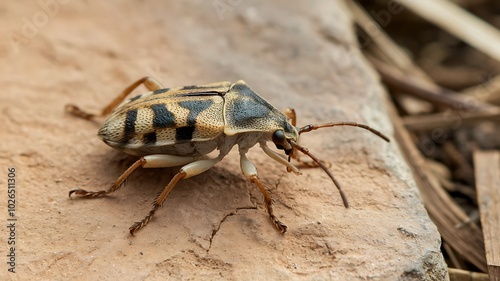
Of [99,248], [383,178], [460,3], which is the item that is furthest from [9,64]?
[460,3]

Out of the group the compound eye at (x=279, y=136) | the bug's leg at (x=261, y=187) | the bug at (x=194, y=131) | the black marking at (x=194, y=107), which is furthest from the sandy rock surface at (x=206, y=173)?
the black marking at (x=194, y=107)

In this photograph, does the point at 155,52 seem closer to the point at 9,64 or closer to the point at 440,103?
the point at 9,64

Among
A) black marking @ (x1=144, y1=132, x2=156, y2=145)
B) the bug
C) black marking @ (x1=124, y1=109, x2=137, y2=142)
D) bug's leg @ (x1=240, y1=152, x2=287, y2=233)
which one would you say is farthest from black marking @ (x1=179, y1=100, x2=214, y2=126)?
bug's leg @ (x1=240, y1=152, x2=287, y2=233)

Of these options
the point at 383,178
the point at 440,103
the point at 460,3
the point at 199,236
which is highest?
the point at 460,3

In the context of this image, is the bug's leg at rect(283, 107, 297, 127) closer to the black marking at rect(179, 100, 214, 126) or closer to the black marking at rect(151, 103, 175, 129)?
the black marking at rect(179, 100, 214, 126)

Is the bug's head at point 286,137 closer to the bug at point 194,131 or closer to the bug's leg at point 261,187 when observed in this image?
the bug at point 194,131

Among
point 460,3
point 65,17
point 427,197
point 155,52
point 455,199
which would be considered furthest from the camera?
point 460,3

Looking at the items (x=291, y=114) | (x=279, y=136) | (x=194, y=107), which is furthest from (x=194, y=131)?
(x=291, y=114)

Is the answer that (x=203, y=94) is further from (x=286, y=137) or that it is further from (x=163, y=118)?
(x=286, y=137)
